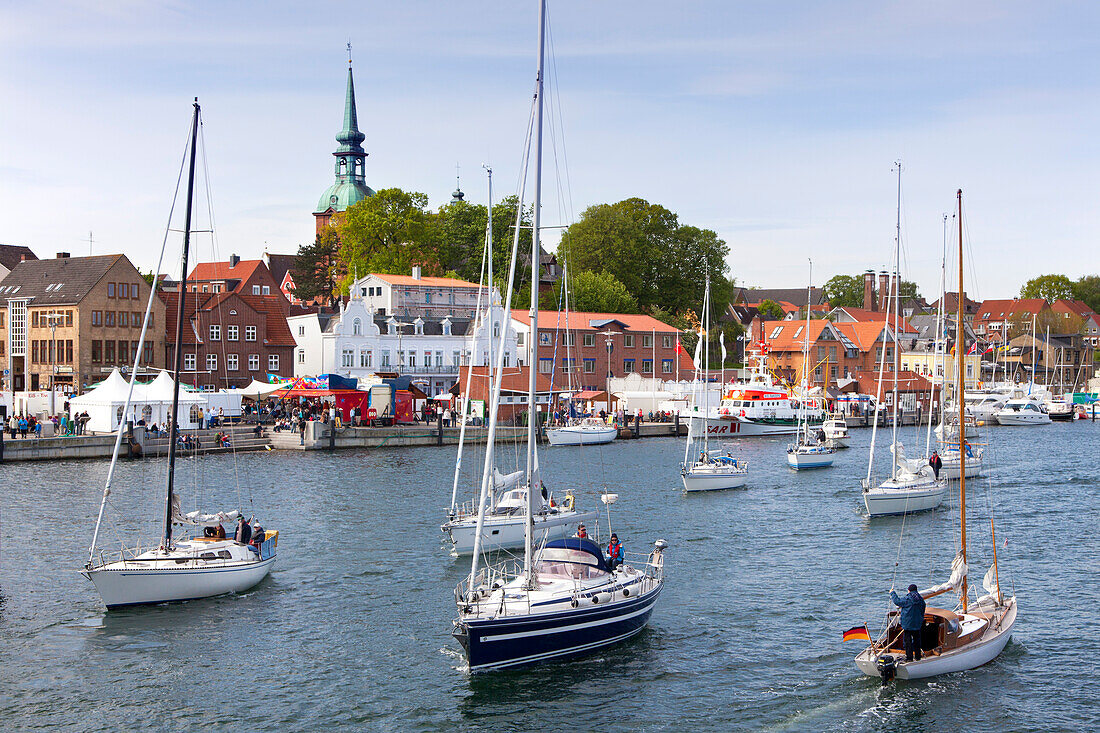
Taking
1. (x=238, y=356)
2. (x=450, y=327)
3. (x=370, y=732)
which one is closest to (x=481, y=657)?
(x=370, y=732)

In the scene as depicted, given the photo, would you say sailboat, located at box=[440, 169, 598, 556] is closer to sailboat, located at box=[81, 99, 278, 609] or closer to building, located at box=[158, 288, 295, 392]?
sailboat, located at box=[81, 99, 278, 609]

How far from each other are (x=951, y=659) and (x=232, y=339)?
78399 millimetres

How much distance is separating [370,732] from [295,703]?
276 cm

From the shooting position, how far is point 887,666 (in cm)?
2578

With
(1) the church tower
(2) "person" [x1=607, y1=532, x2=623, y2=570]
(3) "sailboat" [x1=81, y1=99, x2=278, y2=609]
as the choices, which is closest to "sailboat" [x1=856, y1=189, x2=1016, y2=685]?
(2) "person" [x1=607, y1=532, x2=623, y2=570]

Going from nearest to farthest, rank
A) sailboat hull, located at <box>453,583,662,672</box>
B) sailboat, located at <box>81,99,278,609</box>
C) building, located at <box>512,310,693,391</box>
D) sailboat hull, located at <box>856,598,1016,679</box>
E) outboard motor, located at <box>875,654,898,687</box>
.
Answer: outboard motor, located at <box>875,654,898,687</box> → sailboat hull, located at <box>856,598,1016,679</box> → sailboat hull, located at <box>453,583,662,672</box> → sailboat, located at <box>81,99,278,609</box> → building, located at <box>512,310,693,391</box>

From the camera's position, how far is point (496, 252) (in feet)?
417

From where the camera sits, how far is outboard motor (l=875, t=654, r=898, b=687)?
25797 mm

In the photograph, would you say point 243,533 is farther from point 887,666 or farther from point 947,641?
point 947,641

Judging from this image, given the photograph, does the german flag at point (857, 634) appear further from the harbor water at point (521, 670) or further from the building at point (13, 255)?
the building at point (13, 255)

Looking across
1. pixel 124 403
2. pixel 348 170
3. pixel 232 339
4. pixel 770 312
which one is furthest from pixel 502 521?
pixel 770 312

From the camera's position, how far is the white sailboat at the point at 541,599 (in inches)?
1036

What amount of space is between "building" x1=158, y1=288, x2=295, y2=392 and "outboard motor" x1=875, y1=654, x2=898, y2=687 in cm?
7168

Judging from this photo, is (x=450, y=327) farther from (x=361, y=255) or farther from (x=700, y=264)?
(x=700, y=264)
